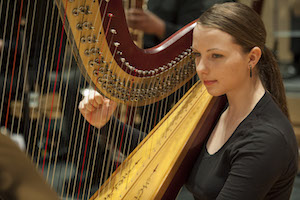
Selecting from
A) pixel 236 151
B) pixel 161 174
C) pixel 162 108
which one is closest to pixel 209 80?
pixel 236 151

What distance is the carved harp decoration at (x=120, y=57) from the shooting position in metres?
0.95

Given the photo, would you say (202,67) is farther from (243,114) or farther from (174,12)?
→ (174,12)

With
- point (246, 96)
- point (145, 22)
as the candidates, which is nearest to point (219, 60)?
point (246, 96)

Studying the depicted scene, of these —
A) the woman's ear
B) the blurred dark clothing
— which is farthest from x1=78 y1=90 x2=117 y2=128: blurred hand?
the blurred dark clothing

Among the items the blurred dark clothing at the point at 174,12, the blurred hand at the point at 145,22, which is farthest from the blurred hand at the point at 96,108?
the blurred dark clothing at the point at 174,12

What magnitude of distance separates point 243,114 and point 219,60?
19 cm

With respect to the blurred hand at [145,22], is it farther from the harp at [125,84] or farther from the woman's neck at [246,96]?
the woman's neck at [246,96]

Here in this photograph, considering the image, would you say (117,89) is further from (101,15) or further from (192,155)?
(192,155)

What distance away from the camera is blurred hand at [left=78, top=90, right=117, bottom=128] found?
4.24 feet

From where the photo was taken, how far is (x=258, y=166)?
3.29 feet

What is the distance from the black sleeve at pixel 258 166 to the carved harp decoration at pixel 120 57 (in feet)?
1.26

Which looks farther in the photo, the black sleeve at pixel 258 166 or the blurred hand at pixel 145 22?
the blurred hand at pixel 145 22

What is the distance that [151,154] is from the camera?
1.35m

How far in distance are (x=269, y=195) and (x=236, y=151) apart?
0.59 feet
